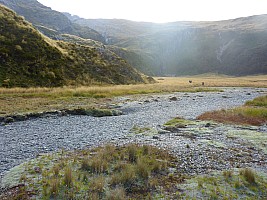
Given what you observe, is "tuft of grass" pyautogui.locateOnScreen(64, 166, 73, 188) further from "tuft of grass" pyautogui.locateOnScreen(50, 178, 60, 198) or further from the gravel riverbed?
the gravel riverbed

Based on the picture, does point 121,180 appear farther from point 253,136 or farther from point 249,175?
point 253,136

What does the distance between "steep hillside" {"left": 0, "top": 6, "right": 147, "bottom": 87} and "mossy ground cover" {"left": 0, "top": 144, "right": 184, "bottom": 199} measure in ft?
101

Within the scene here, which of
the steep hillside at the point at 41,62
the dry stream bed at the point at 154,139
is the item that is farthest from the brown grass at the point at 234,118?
the steep hillside at the point at 41,62

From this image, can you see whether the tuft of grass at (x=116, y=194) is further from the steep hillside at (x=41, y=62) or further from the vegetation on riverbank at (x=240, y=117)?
the steep hillside at (x=41, y=62)

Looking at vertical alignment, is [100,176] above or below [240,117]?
above

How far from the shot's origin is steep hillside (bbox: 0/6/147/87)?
41.8 metres

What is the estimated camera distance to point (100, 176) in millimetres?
10258

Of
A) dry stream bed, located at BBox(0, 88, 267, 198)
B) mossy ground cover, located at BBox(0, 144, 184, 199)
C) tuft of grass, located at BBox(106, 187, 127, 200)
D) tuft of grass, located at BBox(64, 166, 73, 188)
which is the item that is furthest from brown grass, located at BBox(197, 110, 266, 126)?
tuft of grass, located at BBox(64, 166, 73, 188)

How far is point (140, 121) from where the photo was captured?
23.4 meters

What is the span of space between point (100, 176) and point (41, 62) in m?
41.4

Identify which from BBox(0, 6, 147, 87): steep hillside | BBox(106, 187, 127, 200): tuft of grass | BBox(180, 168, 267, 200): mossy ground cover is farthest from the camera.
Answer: BBox(0, 6, 147, 87): steep hillside

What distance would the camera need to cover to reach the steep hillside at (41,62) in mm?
41812

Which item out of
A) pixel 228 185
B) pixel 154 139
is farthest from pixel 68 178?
pixel 154 139

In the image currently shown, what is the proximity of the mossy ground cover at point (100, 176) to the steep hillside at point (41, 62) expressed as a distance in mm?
30668
